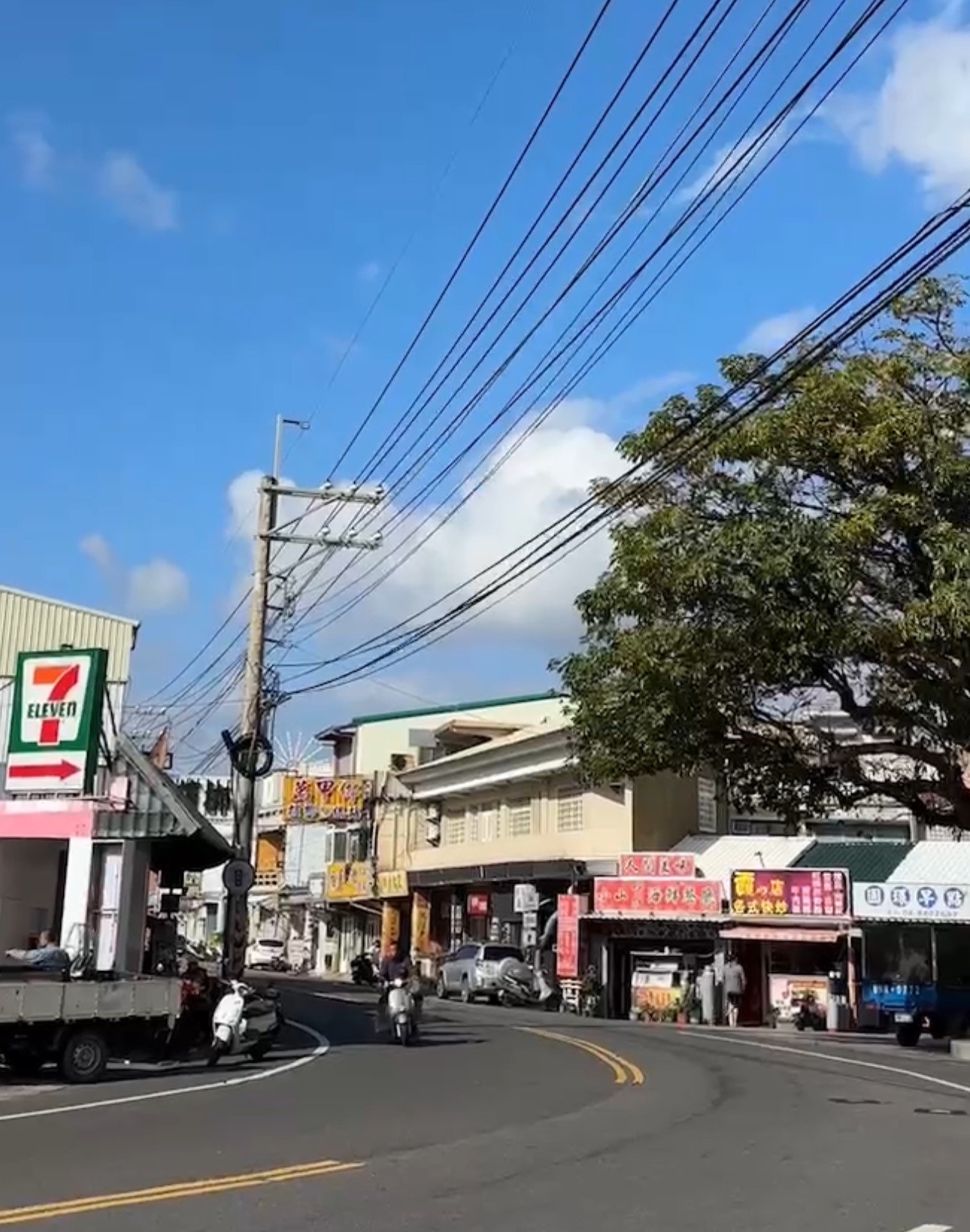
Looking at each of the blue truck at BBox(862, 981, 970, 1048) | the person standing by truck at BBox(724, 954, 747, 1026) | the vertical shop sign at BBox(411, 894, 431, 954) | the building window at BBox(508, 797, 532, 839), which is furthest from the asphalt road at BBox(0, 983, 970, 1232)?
the vertical shop sign at BBox(411, 894, 431, 954)

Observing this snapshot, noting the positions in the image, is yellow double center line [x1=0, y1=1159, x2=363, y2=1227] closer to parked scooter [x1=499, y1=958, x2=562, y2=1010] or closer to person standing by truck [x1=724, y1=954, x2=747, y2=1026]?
person standing by truck [x1=724, y1=954, x2=747, y2=1026]

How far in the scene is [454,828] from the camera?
5019 centimetres

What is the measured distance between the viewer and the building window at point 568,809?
42250 millimetres

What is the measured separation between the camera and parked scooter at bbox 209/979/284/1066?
18.8 metres

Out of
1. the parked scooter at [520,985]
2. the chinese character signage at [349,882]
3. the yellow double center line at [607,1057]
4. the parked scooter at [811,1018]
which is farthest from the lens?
the chinese character signage at [349,882]

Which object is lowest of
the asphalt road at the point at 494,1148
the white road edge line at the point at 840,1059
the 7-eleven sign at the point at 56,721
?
the white road edge line at the point at 840,1059

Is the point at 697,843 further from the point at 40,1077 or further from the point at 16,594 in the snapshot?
the point at 40,1077

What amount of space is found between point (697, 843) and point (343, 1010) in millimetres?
12127

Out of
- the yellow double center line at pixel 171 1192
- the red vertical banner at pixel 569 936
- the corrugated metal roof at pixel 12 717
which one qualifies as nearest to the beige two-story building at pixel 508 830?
the red vertical banner at pixel 569 936

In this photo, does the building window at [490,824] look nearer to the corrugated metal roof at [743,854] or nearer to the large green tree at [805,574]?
the corrugated metal roof at [743,854]

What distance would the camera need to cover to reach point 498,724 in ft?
171

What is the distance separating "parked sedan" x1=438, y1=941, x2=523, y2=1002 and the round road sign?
1542cm

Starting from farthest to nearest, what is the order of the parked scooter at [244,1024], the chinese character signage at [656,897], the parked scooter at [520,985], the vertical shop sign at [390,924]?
the vertical shop sign at [390,924] → the parked scooter at [520,985] → the chinese character signage at [656,897] → the parked scooter at [244,1024]

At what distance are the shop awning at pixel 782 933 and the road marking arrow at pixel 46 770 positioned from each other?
18.1 metres
